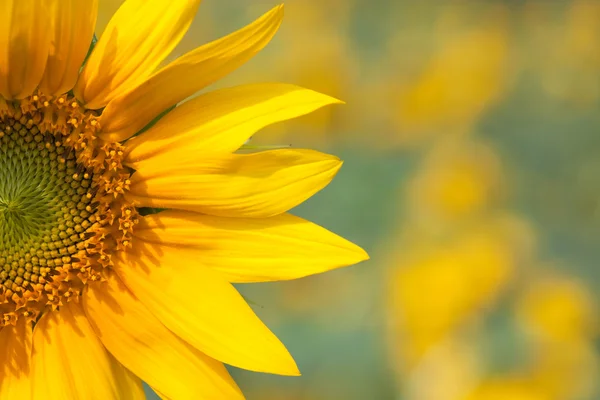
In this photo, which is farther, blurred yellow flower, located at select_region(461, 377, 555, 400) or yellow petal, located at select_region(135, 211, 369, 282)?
blurred yellow flower, located at select_region(461, 377, 555, 400)

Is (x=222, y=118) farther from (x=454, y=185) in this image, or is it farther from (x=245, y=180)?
(x=454, y=185)

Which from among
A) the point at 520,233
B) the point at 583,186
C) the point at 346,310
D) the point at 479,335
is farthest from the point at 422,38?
the point at 479,335

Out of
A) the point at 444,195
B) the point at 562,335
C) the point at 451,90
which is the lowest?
the point at 562,335

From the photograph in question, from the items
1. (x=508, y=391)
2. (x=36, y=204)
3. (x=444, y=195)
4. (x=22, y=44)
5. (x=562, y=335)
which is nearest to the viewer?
(x=22, y=44)

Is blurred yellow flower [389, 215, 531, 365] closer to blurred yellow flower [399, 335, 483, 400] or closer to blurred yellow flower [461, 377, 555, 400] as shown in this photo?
blurred yellow flower [399, 335, 483, 400]

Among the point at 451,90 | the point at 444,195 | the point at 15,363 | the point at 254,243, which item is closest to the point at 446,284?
the point at 444,195

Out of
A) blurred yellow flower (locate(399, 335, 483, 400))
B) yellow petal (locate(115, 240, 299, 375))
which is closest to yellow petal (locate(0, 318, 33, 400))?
yellow petal (locate(115, 240, 299, 375))

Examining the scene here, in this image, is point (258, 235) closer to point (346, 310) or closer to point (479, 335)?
point (479, 335)
